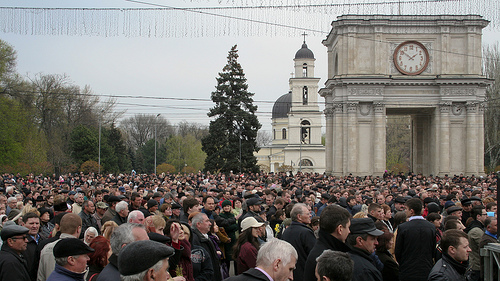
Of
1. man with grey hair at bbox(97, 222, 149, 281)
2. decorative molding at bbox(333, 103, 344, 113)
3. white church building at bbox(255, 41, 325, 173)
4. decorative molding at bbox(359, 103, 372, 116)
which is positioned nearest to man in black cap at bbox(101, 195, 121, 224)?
man with grey hair at bbox(97, 222, 149, 281)

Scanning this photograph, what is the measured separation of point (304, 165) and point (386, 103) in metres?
49.5

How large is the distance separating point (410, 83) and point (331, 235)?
45348 millimetres

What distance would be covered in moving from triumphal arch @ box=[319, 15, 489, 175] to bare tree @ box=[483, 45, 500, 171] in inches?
574

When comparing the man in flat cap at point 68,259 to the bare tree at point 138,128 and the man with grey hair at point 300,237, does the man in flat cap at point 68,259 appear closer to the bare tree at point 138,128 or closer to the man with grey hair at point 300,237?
the man with grey hair at point 300,237

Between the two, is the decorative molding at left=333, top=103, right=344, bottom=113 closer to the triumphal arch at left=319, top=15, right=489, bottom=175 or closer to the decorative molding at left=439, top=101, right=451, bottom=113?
the triumphal arch at left=319, top=15, right=489, bottom=175

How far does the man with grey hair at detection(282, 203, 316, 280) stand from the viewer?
24.0ft

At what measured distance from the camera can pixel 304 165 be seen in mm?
97812

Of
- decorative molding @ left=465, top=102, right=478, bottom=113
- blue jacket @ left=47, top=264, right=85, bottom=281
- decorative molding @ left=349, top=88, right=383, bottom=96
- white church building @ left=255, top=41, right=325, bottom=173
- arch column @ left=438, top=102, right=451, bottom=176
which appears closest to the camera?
blue jacket @ left=47, top=264, right=85, bottom=281

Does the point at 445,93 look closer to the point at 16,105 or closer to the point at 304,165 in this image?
the point at 16,105

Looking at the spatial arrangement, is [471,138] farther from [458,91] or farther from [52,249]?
[52,249]

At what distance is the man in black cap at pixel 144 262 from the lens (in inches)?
158

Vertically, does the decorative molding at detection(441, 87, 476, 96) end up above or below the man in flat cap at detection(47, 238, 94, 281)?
above

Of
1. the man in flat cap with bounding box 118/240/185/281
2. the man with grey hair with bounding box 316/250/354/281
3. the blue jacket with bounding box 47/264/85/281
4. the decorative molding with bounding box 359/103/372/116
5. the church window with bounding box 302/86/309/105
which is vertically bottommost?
the blue jacket with bounding box 47/264/85/281

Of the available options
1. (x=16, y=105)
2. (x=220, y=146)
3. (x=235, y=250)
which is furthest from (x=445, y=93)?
(x=235, y=250)
